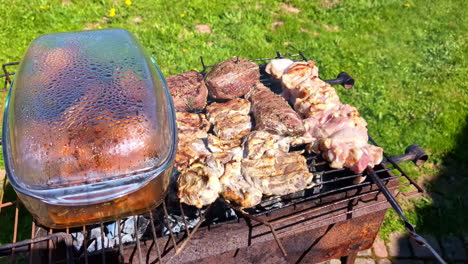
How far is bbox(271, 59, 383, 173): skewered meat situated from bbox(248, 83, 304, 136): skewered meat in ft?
0.50

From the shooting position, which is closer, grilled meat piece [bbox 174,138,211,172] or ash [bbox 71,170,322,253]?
ash [bbox 71,170,322,253]

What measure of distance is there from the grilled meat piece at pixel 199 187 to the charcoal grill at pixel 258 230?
81 mm

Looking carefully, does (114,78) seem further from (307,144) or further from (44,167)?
(307,144)

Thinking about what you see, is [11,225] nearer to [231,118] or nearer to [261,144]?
[231,118]

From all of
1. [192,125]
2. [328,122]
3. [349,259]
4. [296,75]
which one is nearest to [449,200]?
[349,259]

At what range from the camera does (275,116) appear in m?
3.07

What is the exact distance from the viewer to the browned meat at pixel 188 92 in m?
3.32

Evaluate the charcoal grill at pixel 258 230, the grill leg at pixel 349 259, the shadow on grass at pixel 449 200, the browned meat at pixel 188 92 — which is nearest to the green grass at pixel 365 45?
the shadow on grass at pixel 449 200

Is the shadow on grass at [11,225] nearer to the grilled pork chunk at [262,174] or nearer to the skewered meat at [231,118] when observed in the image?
the skewered meat at [231,118]

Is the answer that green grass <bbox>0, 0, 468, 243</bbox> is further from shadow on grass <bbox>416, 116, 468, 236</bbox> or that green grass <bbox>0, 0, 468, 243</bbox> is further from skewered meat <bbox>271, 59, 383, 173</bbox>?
skewered meat <bbox>271, 59, 383, 173</bbox>

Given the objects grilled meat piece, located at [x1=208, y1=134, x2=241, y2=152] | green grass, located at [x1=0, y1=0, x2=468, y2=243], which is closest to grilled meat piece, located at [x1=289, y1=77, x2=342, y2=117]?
grilled meat piece, located at [x1=208, y1=134, x2=241, y2=152]

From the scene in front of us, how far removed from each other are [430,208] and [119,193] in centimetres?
380

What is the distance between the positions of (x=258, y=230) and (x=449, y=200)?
2999 millimetres

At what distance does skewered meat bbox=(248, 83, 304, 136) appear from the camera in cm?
301
